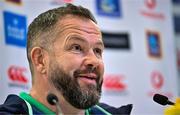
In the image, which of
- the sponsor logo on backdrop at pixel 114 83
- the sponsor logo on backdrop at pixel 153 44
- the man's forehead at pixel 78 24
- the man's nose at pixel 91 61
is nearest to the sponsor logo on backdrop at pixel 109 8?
the sponsor logo on backdrop at pixel 153 44

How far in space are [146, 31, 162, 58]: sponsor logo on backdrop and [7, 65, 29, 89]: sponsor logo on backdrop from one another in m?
0.99

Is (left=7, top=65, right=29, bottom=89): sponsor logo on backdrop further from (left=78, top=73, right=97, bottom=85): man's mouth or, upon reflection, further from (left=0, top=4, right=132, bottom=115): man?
(left=78, top=73, right=97, bottom=85): man's mouth

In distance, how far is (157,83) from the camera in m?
3.44

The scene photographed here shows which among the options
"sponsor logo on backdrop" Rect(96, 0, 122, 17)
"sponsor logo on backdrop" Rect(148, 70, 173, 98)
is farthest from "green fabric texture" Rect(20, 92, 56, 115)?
"sponsor logo on backdrop" Rect(148, 70, 173, 98)

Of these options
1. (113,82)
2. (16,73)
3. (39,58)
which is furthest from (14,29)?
(39,58)

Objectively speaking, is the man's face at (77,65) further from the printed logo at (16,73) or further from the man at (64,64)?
the printed logo at (16,73)

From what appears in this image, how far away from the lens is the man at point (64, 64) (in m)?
1.68

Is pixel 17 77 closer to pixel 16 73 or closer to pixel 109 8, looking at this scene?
pixel 16 73

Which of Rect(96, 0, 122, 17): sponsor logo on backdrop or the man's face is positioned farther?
Rect(96, 0, 122, 17): sponsor logo on backdrop

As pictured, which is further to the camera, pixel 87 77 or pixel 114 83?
pixel 114 83

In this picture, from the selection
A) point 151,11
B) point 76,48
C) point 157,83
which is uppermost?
point 151,11

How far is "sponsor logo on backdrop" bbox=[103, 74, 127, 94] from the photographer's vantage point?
10.6 ft

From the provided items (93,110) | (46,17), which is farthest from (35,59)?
(93,110)

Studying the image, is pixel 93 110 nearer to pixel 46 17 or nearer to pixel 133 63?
pixel 46 17
